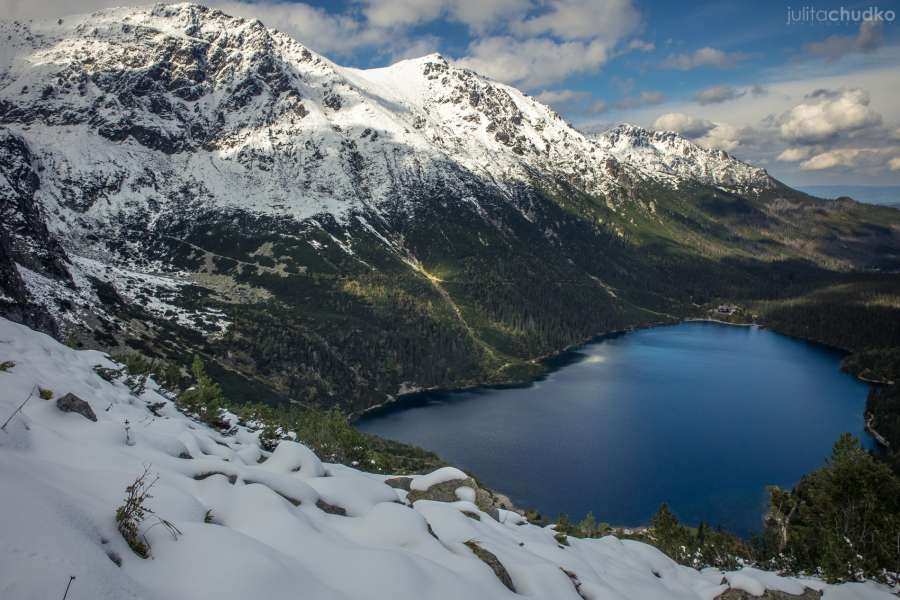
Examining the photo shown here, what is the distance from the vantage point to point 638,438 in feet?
463

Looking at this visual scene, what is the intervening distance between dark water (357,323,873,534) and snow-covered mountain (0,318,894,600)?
96.8 m

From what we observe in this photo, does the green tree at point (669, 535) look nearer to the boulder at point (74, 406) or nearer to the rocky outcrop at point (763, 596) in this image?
the rocky outcrop at point (763, 596)

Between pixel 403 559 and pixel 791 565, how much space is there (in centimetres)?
4635

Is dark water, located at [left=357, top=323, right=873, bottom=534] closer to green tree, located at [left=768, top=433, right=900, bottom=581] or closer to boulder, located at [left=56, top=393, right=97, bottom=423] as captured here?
green tree, located at [left=768, top=433, right=900, bottom=581]

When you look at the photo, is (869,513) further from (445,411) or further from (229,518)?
(445,411)

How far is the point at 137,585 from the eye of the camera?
6.65m

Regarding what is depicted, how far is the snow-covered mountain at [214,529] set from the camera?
259 inches

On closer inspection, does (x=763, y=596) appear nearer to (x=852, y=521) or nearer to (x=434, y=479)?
(x=434, y=479)

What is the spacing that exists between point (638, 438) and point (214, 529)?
148 metres

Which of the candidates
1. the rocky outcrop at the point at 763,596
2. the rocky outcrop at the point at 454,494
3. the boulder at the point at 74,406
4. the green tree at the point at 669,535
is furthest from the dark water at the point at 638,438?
the boulder at the point at 74,406

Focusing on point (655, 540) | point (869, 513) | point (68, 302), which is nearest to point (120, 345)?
point (68, 302)

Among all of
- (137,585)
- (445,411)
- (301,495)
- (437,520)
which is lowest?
(445,411)

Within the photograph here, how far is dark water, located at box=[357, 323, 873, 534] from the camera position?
109625mm

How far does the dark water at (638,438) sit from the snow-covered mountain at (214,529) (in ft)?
318
